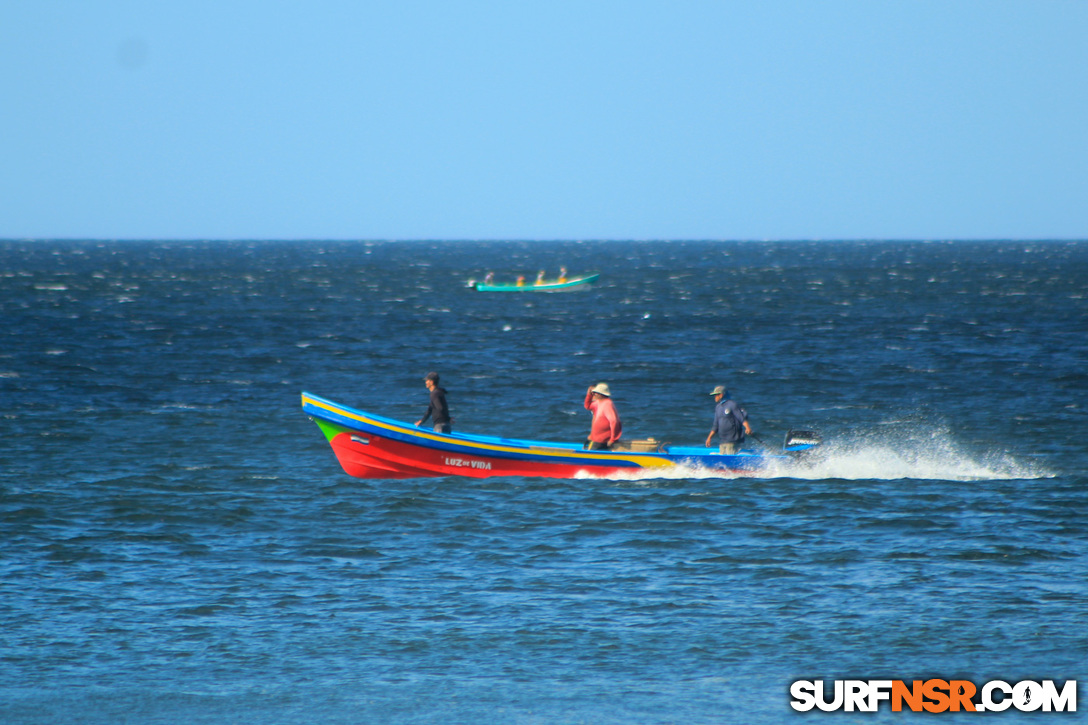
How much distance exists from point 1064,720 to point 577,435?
19.1 m

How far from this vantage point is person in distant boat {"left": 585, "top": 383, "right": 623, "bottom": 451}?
842 inches

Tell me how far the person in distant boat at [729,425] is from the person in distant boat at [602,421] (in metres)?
1.58

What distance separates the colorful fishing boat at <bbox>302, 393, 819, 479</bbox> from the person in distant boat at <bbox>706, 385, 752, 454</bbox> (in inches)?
7.3

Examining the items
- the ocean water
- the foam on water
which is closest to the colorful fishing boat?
the ocean water

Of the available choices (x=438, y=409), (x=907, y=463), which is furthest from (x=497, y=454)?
(x=907, y=463)

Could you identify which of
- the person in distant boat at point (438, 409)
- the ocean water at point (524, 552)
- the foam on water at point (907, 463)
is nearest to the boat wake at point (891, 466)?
the foam on water at point (907, 463)

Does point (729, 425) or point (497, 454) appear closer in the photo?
point (729, 425)

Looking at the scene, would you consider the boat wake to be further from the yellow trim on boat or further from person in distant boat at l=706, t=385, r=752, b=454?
person in distant boat at l=706, t=385, r=752, b=454

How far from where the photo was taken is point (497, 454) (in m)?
22.2

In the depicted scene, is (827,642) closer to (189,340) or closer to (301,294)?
(189,340)

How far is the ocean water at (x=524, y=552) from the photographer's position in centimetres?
1165

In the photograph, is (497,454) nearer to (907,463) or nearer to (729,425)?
(729,425)

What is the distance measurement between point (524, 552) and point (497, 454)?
552cm

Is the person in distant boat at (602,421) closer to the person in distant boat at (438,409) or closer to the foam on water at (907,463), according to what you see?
the person in distant boat at (438,409)
